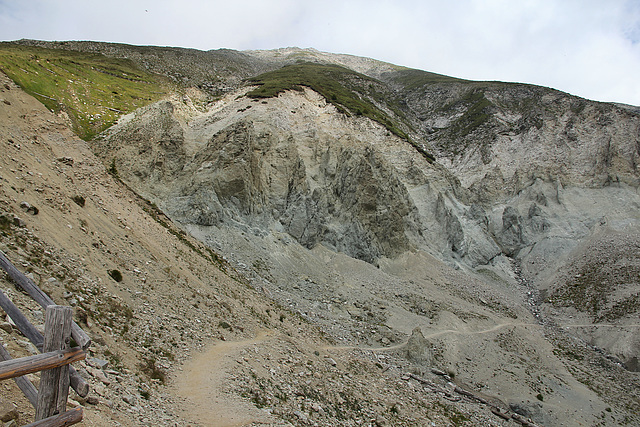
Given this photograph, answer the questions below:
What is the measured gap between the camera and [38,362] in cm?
420

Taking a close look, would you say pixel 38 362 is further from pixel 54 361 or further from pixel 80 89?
pixel 80 89

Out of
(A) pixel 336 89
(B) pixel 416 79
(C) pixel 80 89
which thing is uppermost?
(B) pixel 416 79

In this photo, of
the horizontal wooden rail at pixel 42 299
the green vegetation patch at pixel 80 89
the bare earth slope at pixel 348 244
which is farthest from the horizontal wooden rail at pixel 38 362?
the green vegetation patch at pixel 80 89

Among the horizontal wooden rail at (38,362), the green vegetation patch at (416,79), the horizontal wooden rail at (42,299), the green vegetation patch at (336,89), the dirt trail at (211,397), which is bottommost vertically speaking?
the dirt trail at (211,397)

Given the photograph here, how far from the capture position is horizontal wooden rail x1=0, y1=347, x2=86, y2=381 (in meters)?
4.03

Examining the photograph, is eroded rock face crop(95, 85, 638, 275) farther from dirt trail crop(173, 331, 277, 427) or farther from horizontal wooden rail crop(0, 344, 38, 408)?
horizontal wooden rail crop(0, 344, 38, 408)

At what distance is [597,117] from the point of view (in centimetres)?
6581

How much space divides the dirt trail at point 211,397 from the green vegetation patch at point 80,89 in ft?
88.7

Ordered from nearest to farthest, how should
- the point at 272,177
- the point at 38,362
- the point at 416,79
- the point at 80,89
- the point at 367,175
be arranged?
the point at 38,362, the point at 80,89, the point at 272,177, the point at 367,175, the point at 416,79

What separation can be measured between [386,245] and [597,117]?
53.6 metres

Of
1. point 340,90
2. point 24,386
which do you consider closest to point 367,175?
point 340,90

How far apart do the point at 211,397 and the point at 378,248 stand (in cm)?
3111

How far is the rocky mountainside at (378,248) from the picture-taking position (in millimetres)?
16875

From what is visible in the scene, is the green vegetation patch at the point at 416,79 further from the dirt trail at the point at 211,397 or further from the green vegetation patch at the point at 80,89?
the dirt trail at the point at 211,397
